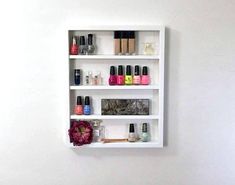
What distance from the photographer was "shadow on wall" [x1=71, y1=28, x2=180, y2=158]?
1780mm

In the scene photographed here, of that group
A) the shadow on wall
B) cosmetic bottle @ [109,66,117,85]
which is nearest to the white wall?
the shadow on wall

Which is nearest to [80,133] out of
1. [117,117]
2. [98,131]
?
[98,131]

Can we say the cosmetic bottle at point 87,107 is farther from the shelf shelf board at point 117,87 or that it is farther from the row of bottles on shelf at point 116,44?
the row of bottles on shelf at point 116,44

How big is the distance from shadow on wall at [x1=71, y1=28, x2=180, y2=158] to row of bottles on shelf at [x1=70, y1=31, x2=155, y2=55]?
0.18m

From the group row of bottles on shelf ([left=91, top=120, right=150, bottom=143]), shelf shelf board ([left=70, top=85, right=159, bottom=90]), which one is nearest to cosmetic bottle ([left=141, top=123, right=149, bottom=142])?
row of bottles on shelf ([left=91, top=120, right=150, bottom=143])

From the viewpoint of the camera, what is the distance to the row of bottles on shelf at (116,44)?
1.74 metres

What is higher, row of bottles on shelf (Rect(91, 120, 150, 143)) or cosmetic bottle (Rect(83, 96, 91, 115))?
cosmetic bottle (Rect(83, 96, 91, 115))

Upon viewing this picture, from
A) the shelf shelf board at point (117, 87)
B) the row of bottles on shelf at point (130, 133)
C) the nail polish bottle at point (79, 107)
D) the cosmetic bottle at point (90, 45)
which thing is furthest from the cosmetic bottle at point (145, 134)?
the cosmetic bottle at point (90, 45)

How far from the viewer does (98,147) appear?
178 cm

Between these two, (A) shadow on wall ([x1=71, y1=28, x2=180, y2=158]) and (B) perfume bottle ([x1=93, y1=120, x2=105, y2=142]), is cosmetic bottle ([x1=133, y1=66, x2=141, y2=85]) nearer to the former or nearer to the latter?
(A) shadow on wall ([x1=71, y1=28, x2=180, y2=158])

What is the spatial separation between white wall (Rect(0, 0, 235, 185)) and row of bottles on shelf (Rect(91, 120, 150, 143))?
77 mm

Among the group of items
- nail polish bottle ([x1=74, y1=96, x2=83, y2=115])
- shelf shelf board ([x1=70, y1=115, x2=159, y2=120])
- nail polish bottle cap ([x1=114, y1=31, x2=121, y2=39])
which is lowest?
shelf shelf board ([x1=70, y1=115, x2=159, y2=120])
